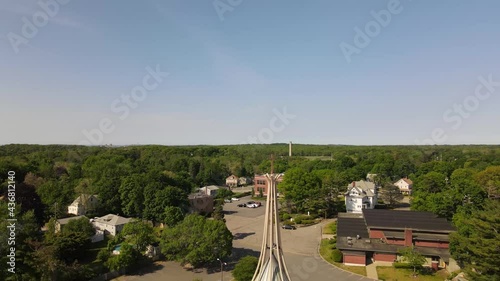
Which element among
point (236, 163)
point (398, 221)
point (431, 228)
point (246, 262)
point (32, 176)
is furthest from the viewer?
point (236, 163)

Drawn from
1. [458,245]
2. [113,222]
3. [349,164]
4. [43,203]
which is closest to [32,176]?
Answer: [43,203]

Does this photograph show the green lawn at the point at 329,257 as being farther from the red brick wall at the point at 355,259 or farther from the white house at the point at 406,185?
the white house at the point at 406,185

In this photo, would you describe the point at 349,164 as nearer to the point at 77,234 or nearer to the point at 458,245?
the point at 458,245

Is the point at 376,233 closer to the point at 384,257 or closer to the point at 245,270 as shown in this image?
the point at 384,257

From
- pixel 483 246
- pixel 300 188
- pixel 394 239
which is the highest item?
pixel 300 188

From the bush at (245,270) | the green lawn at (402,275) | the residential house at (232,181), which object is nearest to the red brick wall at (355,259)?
the green lawn at (402,275)

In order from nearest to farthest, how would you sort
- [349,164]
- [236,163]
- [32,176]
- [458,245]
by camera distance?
[458,245]
[32,176]
[349,164]
[236,163]

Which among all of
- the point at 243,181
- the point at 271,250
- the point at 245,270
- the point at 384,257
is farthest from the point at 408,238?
the point at 243,181
